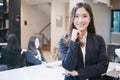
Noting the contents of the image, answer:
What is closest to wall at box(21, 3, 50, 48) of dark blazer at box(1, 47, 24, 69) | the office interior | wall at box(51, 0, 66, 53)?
the office interior

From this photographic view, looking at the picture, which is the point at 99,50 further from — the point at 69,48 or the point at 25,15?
the point at 25,15

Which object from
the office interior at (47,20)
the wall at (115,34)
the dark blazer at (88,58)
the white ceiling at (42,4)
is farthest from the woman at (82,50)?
the white ceiling at (42,4)

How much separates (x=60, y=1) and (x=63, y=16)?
Result: 0.57 m

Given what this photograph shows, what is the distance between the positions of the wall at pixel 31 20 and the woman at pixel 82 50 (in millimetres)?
5860

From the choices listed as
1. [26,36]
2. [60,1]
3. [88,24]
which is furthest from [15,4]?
[88,24]

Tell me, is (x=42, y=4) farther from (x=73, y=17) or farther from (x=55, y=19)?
(x=73, y=17)

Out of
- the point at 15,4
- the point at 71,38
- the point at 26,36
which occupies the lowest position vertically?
the point at 26,36

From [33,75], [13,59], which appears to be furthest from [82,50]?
[13,59]

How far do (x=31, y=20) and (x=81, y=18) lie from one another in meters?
6.38

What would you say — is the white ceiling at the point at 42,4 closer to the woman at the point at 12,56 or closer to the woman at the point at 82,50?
the woman at the point at 12,56

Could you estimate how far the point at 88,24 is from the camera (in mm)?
1434

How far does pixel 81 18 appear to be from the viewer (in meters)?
1.39

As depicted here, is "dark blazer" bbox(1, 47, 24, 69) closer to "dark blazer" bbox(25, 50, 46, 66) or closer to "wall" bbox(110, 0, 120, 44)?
"dark blazer" bbox(25, 50, 46, 66)

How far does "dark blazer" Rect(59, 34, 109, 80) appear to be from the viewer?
134cm
